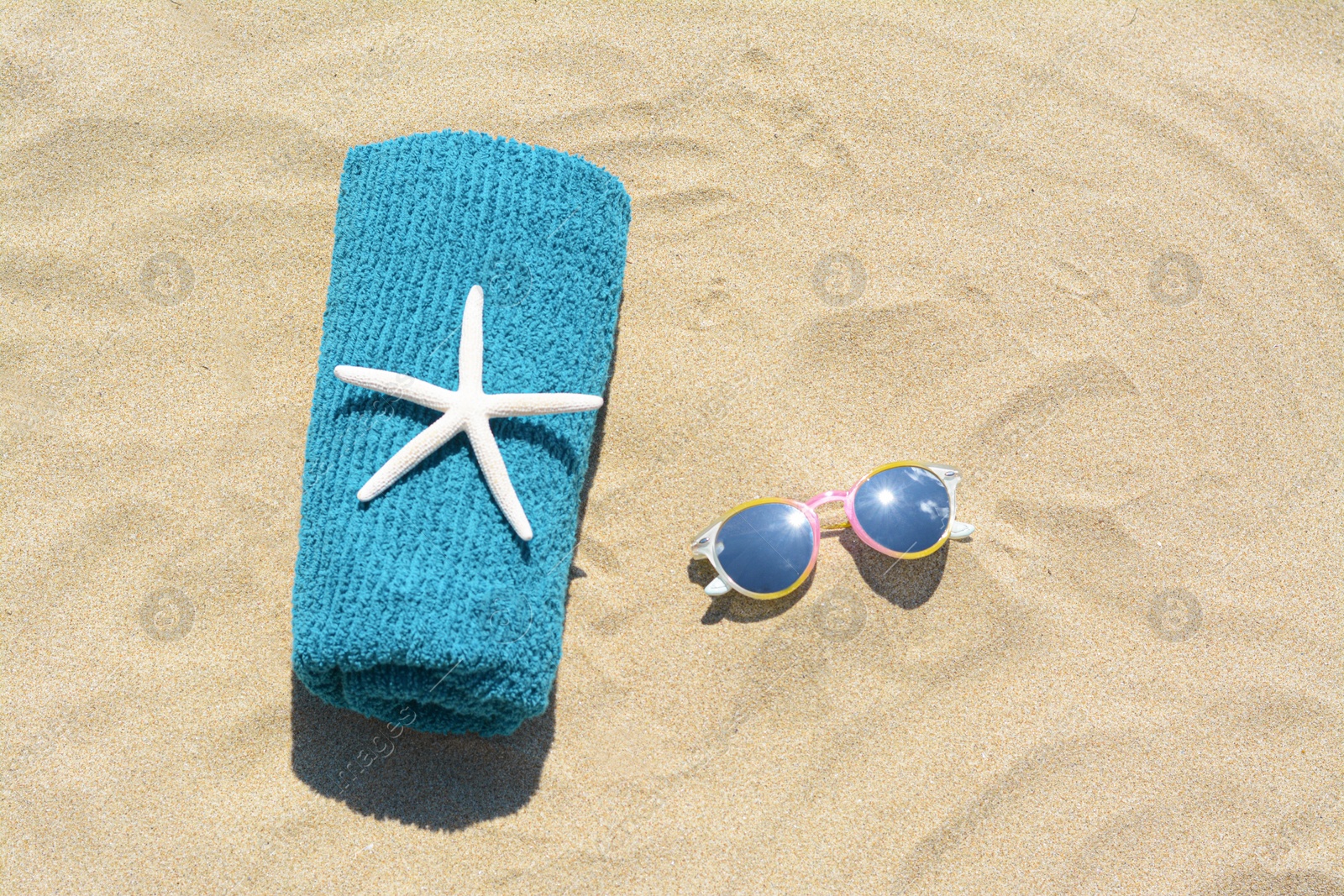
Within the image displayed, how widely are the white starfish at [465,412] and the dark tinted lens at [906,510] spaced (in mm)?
960

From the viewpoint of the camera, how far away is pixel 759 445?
9.42 feet

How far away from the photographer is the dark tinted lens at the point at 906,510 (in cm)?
274

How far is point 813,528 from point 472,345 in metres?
1.09

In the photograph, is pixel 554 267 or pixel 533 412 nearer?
pixel 533 412

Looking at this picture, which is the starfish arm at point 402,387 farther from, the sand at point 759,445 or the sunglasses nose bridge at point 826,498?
the sunglasses nose bridge at point 826,498

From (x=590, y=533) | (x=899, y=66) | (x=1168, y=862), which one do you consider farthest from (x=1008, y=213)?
(x=1168, y=862)

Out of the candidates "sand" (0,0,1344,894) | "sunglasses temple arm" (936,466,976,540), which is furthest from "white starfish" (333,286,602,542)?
"sunglasses temple arm" (936,466,976,540)

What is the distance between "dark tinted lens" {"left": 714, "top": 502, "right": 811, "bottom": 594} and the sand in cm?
14

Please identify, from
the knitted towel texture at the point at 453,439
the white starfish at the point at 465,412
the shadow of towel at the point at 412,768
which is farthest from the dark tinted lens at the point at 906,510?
the shadow of towel at the point at 412,768

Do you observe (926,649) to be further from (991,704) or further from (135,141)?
(135,141)

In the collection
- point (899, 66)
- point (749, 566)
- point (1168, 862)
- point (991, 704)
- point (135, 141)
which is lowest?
point (1168, 862)

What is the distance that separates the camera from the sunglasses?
270 centimetres

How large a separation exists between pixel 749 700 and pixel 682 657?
8.8 inches

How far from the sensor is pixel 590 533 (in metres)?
2.81
